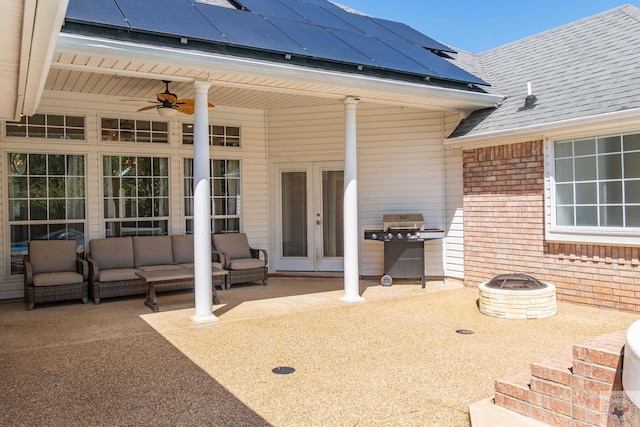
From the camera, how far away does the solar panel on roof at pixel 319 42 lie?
6.91m

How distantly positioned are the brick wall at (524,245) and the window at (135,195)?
5486mm

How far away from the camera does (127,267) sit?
842cm

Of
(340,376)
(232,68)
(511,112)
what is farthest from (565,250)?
(232,68)

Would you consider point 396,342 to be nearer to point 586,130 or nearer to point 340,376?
point 340,376

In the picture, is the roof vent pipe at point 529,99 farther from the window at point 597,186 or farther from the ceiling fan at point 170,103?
the ceiling fan at point 170,103

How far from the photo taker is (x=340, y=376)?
4.37m

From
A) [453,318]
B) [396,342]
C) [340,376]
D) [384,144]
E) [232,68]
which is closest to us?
[340,376]

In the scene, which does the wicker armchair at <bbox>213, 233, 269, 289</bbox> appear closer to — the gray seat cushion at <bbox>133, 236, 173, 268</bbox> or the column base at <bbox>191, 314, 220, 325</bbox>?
the gray seat cushion at <bbox>133, 236, 173, 268</bbox>

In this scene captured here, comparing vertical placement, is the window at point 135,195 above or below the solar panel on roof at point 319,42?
below

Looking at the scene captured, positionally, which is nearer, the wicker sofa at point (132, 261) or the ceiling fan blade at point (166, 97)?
the ceiling fan blade at point (166, 97)

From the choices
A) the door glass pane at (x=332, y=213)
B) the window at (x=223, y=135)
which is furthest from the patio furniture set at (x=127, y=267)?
the window at (x=223, y=135)

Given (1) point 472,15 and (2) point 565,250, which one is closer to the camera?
(2) point 565,250

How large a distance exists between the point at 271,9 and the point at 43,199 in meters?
4.87

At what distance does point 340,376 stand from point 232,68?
3781 millimetres
